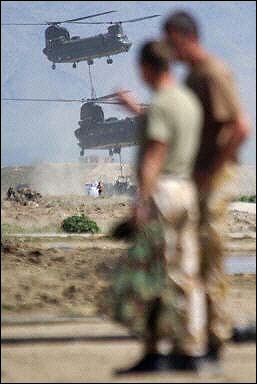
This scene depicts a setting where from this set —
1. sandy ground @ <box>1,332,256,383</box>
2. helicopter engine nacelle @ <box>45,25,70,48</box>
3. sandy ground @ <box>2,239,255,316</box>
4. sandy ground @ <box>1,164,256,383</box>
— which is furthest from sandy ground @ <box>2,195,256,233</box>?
sandy ground @ <box>1,332,256,383</box>

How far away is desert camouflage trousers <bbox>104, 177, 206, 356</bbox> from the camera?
5520 millimetres

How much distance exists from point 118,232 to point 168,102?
0.60 m

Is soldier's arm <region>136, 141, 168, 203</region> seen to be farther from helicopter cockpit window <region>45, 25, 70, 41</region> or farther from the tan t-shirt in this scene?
helicopter cockpit window <region>45, 25, 70, 41</region>

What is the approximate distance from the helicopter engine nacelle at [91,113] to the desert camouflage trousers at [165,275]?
4829 millimetres

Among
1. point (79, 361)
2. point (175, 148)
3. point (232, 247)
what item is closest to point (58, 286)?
point (79, 361)

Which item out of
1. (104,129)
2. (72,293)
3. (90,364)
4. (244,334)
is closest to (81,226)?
(104,129)

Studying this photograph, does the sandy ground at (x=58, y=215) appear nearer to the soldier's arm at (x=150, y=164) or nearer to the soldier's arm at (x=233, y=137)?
the soldier's arm at (x=233, y=137)

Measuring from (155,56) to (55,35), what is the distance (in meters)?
4.99

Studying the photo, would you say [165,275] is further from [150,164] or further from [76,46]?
[76,46]

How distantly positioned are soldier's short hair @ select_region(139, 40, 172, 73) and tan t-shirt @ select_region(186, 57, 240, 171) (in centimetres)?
25

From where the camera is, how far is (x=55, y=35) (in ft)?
34.2

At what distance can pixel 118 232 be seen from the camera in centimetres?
552

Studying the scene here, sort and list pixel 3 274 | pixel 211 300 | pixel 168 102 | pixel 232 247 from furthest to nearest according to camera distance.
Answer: pixel 232 247, pixel 3 274, pixel 211 300, pixel 168 102

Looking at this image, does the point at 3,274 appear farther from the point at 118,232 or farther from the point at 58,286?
the point at 118,232
